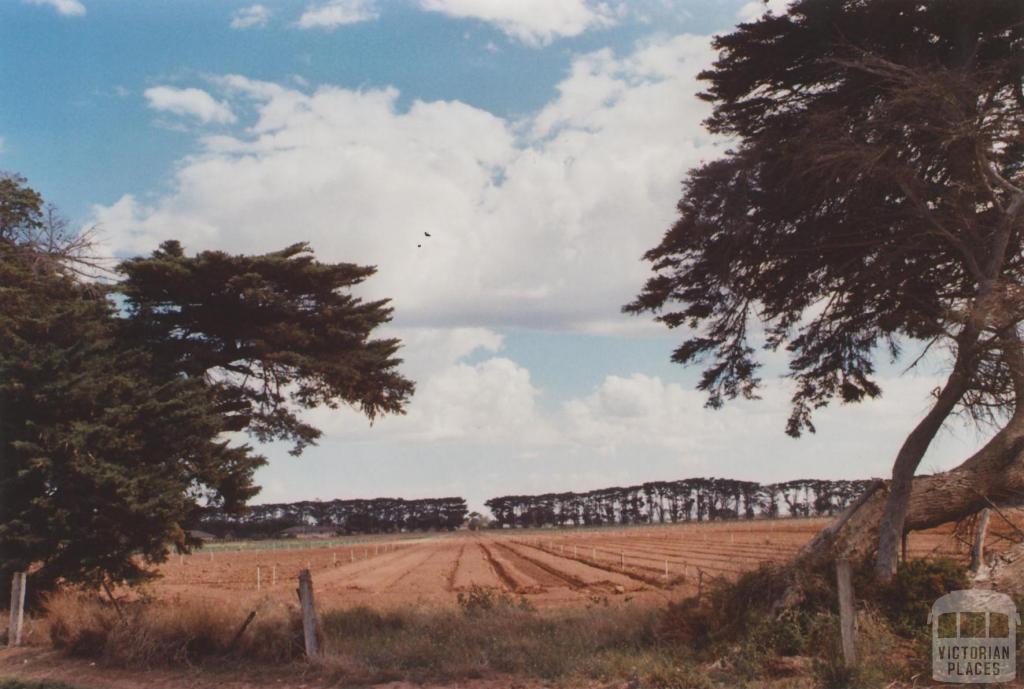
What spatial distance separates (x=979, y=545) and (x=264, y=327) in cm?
1489

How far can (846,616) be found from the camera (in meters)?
10.5

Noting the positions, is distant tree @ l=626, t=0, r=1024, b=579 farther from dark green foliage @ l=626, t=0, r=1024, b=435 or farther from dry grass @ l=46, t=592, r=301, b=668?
dry grass @ l=46, t=592, r=301, b=668

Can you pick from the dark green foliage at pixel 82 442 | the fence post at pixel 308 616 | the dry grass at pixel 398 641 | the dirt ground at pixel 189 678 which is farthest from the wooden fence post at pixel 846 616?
the dark green foliage at pixel 82 442

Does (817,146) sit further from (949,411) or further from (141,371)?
(141,371)

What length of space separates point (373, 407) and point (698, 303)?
9.06 metres

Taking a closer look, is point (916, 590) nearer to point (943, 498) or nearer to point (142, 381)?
point (943, 498)

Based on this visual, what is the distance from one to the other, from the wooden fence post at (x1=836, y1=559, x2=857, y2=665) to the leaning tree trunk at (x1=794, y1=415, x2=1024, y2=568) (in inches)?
90.2

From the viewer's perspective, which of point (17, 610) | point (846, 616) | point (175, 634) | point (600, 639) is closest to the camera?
point (846, 616)

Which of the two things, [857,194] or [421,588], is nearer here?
[857,194]

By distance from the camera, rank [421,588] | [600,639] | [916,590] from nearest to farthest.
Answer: [916,590], [600,639], [421,588]

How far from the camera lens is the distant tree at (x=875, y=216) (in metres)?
13.1

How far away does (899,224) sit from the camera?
1475 centimetres

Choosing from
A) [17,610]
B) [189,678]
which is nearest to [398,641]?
[189,678]

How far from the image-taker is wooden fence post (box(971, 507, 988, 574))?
13.3 metres
